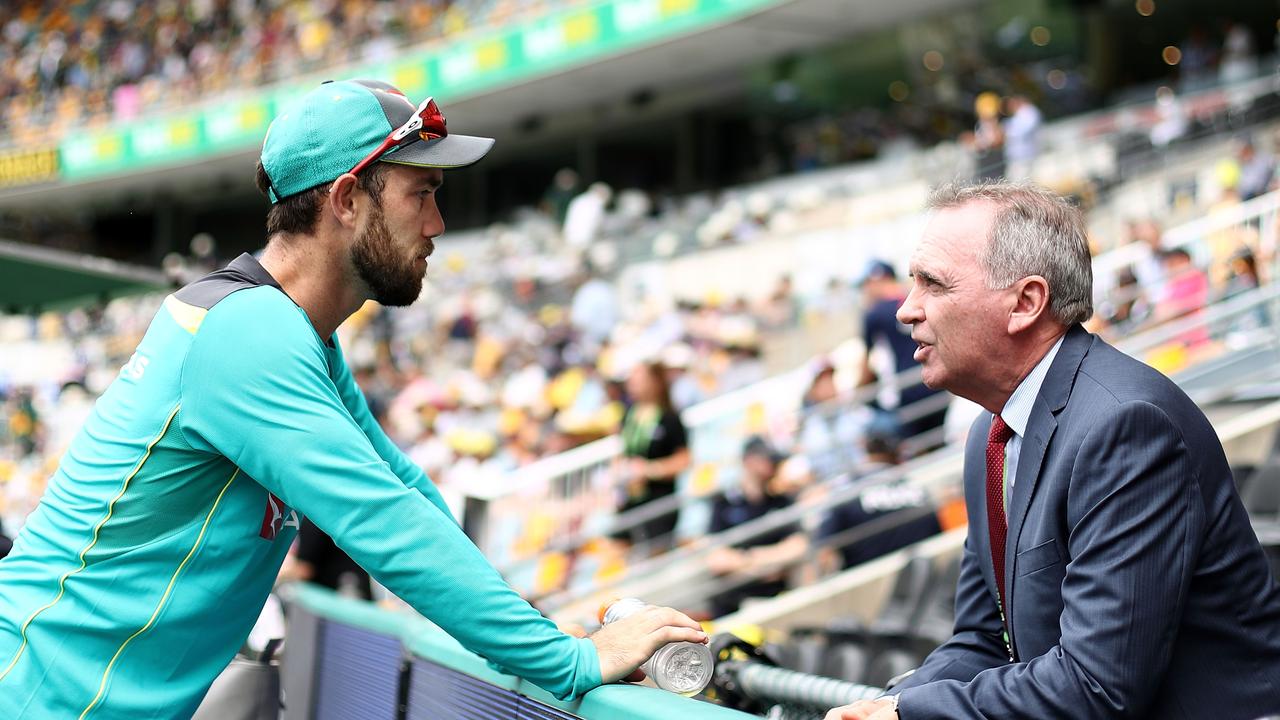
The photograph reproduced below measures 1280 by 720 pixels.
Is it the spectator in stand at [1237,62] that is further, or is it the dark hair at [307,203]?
the spectator in stand at [1237,62]

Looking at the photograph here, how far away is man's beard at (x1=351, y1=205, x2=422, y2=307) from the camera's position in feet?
6.89

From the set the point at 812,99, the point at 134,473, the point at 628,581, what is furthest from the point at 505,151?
the point at 134,473

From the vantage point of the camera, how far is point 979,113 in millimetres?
18797

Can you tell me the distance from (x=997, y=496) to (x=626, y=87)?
22.8m

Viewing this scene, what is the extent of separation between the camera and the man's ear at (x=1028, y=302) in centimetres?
195

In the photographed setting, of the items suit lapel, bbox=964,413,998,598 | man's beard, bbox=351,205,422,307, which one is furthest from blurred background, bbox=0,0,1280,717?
man's beard, bbox=351,205,422,307

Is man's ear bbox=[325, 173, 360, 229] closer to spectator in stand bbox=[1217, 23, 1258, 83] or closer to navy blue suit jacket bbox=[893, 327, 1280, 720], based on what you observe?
navy blue suit jacket bbox=[893, 327, 1280, 720]

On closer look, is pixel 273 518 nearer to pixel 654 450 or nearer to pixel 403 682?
pixel 403 682

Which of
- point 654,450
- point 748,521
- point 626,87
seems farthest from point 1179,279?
point 626,87

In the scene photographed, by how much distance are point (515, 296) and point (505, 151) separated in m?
12.6

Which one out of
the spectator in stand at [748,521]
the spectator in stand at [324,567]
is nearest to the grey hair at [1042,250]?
the spectator in stand at [748,521]

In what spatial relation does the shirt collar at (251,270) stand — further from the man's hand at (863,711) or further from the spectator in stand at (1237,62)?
the spectator in stand at (1237,62)

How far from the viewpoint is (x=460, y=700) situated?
7.59 ft

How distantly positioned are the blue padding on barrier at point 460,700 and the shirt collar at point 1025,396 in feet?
2.71
